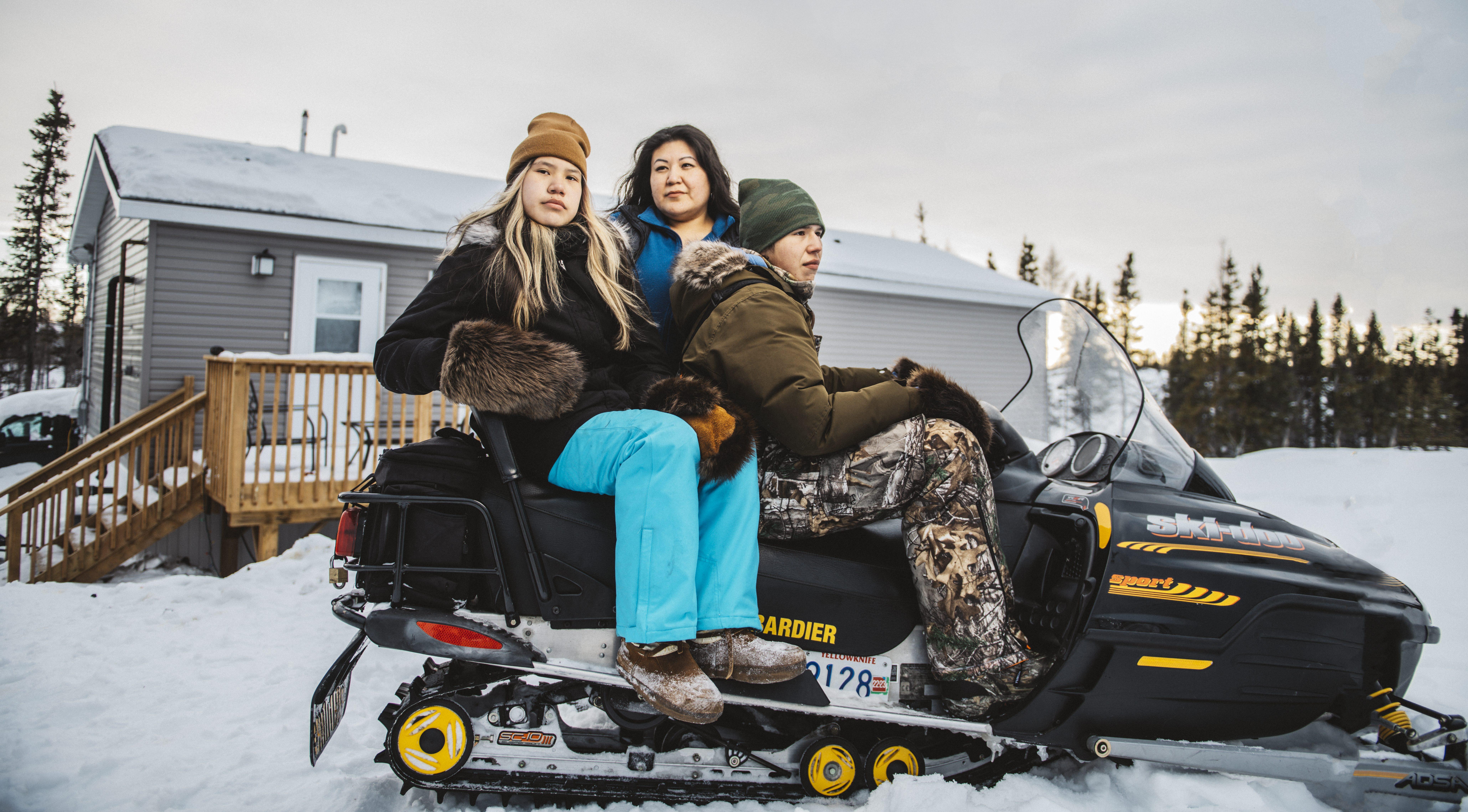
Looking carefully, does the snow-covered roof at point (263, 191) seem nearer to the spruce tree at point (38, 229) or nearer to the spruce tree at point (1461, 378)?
the spruce tree at point (38, 229)

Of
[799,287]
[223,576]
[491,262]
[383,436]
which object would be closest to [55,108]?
[383,436]

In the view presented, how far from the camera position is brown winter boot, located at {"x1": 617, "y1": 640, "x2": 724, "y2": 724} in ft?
5.39

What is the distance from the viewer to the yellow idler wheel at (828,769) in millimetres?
1909

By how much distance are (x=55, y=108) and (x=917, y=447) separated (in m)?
10.8

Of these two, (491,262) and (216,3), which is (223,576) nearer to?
(216,3)

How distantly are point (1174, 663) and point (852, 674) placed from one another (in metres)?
0.91

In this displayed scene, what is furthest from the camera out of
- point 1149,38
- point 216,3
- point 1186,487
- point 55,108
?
point 55,108

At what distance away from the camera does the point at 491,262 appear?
1918 mm

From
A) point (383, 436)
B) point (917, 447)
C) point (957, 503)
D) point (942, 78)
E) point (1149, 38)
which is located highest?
point (942, 78)

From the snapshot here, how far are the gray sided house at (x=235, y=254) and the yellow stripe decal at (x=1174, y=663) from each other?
21.5ft

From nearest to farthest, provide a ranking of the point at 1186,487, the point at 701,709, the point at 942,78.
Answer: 1. the point at 701,709
2. the point at 1186,487
3. the point at 942,78

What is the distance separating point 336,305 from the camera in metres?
8.06

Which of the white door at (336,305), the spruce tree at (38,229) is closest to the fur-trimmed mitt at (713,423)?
the white door at (336,305)

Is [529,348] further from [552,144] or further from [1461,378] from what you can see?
[1461,378]
